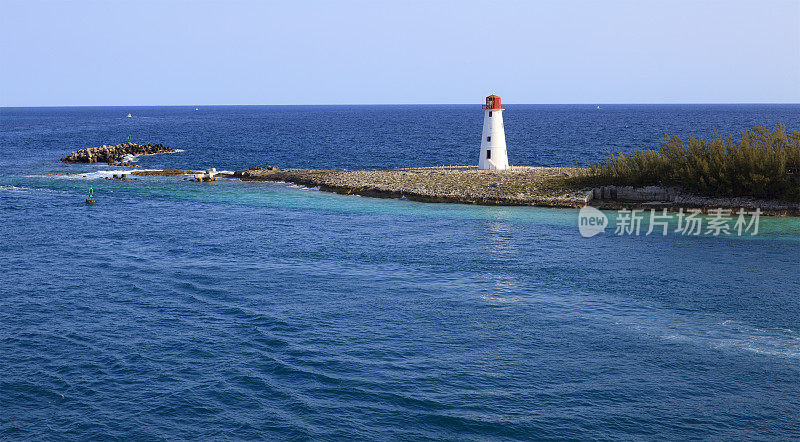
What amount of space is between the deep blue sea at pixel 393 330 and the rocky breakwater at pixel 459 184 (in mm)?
4879

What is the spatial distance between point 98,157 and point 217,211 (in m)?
46.3

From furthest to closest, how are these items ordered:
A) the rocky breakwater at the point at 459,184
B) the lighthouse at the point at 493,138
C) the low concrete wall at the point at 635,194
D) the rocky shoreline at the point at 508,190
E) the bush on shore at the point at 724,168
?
the lighthouse at the point at 493,138
the rocky breakwater at the point at 459,184
the low concrete wall at the point at 635,194
the rocky shoreline at the point at 508,190
the bush on shore at the point at 724,168

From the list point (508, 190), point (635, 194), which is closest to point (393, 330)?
point (508, 190)

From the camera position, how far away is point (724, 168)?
48625mm

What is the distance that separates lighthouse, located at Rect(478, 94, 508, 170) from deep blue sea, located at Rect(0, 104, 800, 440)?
18239mm

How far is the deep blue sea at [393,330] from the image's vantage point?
757 inches

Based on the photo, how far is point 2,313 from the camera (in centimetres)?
2789

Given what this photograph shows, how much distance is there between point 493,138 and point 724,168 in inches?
925

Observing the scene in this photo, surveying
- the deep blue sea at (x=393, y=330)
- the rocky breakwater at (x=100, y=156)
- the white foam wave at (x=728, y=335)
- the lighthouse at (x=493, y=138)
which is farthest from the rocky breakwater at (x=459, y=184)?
the rocky breakwater at (x=100, y=156)

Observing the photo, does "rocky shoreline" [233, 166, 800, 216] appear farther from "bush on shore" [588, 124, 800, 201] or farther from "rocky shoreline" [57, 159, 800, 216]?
Result: "bush on shore" [588, 124, 800, 201]

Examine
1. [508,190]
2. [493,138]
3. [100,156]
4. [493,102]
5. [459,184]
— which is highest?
[493,102]

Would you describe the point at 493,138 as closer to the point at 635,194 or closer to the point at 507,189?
the point at 507,189

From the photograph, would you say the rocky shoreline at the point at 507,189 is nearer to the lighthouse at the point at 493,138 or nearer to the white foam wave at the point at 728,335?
the lighthouse at the point at 493,138

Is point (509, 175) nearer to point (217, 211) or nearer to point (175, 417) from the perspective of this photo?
point (217, 211)
